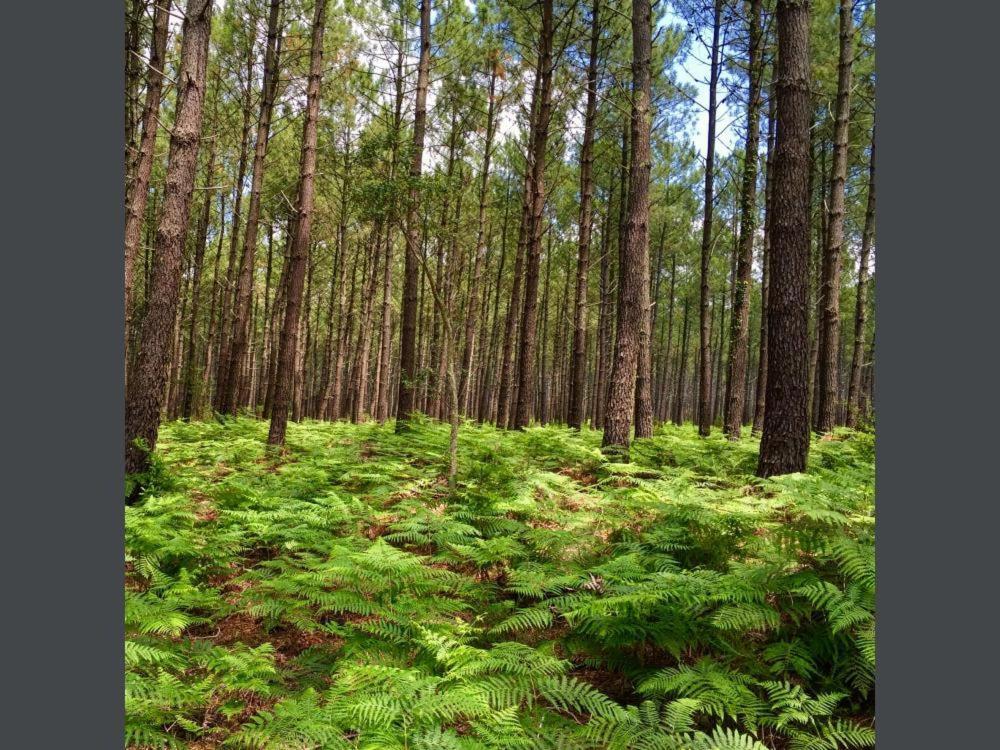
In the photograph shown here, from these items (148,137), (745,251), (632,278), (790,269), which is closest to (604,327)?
(745,251)

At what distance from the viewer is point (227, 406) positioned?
1512 cm

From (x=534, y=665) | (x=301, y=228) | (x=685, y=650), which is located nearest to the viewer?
(x=534, y=665)

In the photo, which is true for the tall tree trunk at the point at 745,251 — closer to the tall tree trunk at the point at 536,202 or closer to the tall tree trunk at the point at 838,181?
the tall tree trunk at the point at 838,181

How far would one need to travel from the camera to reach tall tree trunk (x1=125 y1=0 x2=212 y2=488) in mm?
6004

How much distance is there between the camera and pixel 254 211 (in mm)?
12906

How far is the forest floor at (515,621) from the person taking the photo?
2.53 metres

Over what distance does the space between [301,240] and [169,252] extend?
3.26 metres

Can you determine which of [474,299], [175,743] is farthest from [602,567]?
[474,299]

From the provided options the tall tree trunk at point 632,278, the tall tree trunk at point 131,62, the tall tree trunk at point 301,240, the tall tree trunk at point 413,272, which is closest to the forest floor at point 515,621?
the tall tree trunk at point 632,278

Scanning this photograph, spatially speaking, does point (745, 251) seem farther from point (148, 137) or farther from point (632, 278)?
point (148, 137)

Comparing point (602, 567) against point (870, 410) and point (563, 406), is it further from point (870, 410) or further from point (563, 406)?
point (563, 406)

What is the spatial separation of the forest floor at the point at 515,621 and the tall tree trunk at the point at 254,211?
8.55m

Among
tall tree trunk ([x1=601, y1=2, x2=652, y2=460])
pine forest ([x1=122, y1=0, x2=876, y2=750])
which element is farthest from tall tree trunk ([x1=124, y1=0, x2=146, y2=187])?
tall tree trunk ([x1=601, y1=2, x2=652, y2=460])

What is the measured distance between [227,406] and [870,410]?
17324 millimetres
